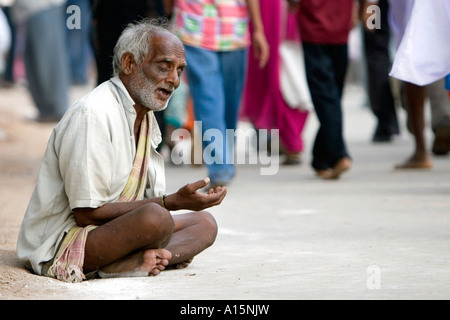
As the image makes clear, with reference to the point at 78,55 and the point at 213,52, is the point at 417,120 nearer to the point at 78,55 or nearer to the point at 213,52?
the point at 213,52

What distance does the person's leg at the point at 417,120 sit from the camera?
8008 millimetres

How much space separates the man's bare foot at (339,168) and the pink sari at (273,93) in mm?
1106

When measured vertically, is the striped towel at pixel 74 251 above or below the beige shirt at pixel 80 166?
below

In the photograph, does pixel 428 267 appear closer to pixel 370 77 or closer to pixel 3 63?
pixel 370 77

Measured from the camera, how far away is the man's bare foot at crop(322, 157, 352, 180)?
7.82 m

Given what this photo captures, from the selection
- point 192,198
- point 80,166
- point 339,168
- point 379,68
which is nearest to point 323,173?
point 339,168

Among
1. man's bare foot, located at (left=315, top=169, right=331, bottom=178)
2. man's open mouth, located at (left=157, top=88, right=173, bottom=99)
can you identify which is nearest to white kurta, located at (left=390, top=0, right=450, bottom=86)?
man's open mouth, located at (left=157, top=88, right=173, bottom=99)

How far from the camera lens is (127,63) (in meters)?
4.69

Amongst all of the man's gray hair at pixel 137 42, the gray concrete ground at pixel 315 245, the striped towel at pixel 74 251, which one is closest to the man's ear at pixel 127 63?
the man's gray hair at pixel 137 42

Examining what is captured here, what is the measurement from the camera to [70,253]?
14.5 ft

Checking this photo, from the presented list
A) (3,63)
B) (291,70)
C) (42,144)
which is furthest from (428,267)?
(3,63)

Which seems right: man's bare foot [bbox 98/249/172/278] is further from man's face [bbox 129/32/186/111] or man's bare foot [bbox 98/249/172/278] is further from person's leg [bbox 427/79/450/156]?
person's leg [bbox 427/79/450/156]

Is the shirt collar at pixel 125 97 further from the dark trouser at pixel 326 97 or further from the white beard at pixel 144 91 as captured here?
the dark trouser at pixel 326 97

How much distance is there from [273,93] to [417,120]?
1556 mm
